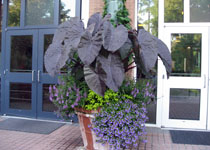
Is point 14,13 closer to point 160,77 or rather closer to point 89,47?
point 89,47

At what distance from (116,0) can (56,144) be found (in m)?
2.55

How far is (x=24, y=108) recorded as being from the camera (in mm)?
5355

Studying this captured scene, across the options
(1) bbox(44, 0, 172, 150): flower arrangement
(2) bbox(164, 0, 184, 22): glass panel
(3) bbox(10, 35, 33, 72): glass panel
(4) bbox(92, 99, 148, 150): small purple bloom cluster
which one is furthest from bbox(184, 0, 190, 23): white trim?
(3) bbox(10, 35, 33, 72): glass panel

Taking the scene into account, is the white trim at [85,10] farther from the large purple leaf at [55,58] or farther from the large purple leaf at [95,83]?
the large purple leaf at [95,83]

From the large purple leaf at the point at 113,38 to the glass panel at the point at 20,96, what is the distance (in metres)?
3.22

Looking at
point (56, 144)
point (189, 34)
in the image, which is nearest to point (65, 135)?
point (56, 144)

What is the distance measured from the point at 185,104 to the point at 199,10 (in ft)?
6.50

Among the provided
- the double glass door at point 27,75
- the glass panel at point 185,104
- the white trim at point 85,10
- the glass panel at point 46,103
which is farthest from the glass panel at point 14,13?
the glass panel at point 185,104

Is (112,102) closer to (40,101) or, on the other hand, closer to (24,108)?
(40,101)

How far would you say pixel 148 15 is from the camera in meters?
4.91

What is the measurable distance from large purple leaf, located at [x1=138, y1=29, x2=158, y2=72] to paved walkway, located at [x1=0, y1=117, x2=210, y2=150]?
5.31 feet

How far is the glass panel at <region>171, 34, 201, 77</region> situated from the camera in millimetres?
4621

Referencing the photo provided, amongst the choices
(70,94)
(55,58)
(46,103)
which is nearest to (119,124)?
(70,94)

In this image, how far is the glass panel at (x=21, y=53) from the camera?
17.4 ft
